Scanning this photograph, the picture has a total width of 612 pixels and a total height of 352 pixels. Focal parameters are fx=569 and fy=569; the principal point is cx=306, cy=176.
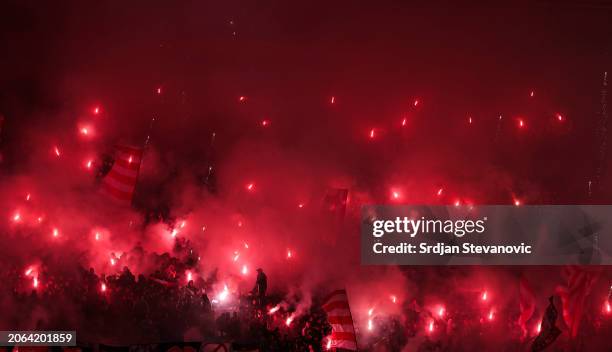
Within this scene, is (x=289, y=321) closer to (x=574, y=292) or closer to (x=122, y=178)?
(x=122, y=178)

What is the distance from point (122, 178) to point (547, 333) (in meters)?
3.34

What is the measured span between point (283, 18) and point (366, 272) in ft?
6.87

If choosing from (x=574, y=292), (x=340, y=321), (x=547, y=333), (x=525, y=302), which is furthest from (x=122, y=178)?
(x=574, y=292)

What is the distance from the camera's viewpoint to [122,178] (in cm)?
415

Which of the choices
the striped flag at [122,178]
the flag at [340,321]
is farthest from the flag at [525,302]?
the striped flag at [122,178]

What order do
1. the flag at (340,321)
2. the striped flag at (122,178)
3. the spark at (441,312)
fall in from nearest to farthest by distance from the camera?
the flag at (340,321) < the striped flag at (122,178) < the spark at (441,312)

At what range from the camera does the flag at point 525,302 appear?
4285 millimetres

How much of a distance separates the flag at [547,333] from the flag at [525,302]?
101 millimetres

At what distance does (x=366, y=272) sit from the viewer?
4.29 meters

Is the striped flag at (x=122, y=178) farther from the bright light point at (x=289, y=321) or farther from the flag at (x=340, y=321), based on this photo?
the flag at (x=340, y=321)

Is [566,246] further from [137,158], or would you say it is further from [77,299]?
[77,299]

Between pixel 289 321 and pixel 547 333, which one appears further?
pixel 547 333

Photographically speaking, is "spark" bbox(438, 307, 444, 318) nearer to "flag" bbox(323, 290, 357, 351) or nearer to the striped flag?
"flag" bbox(323, 290, 357, 351)

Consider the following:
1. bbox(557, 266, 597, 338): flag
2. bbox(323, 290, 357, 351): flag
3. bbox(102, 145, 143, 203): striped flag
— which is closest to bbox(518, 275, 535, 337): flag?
bbox(557, 266, 597, 338): flag
